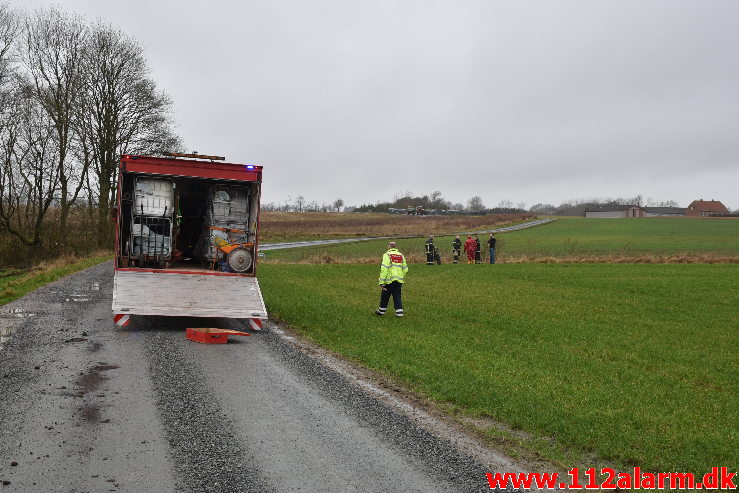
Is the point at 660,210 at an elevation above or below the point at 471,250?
above

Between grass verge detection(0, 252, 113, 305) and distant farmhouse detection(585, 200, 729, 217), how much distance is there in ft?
411

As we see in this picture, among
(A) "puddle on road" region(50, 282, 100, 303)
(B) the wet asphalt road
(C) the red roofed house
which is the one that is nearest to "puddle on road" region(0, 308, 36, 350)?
(B) the wet asphalt road

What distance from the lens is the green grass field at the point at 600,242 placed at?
42531 mm

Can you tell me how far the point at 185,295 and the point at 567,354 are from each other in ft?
23.9

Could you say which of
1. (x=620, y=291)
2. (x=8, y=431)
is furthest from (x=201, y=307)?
(x=620, y=291)

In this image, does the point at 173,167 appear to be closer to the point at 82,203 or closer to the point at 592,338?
the point at 592,338

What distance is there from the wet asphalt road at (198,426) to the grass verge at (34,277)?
29.2ft

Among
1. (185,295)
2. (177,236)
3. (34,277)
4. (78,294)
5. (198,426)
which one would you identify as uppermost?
(177,236)

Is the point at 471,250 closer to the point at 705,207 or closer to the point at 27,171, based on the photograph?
the point at 27,171

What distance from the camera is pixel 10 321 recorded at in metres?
12.7

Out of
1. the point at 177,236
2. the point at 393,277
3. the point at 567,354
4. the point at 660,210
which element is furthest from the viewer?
the point at 660,210

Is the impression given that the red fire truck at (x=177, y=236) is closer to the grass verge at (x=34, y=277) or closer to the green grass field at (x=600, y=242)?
the grass verge at (x=34, y=277)

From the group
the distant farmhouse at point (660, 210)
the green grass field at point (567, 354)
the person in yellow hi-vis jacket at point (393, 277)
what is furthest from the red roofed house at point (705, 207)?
the person in yellow hi-vis jacket at point (393, 277)

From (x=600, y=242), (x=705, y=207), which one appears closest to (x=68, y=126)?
(x=600, y=242)
